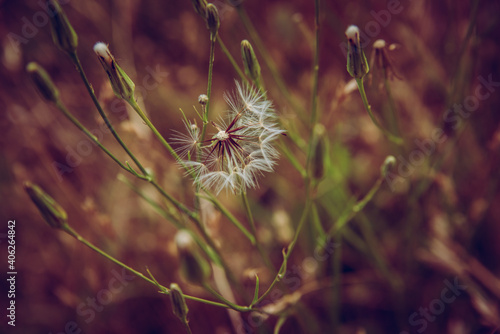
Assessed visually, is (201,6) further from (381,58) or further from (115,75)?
(381,58)

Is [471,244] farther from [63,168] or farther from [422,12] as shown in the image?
[63,168]

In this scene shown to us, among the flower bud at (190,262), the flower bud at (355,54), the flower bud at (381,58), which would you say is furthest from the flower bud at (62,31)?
the flower bud at (381,58)

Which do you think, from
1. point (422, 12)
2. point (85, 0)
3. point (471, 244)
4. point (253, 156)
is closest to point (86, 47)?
A: point (85, 0)

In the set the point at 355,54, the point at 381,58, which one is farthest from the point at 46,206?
the point at 381,58

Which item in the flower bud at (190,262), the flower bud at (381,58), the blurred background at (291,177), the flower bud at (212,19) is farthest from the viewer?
the blurred background at (291,177)

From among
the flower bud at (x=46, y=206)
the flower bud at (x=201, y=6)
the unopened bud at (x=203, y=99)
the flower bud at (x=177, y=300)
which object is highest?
the flower bud at (x=201, y=6)

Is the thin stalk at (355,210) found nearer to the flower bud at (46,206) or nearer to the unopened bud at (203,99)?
the unopened bud at (203,99)

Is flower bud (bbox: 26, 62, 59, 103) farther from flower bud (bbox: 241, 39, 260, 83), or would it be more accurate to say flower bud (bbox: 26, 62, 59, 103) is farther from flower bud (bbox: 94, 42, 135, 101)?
flower bud (bbox: 241, 39, 260, 83)
